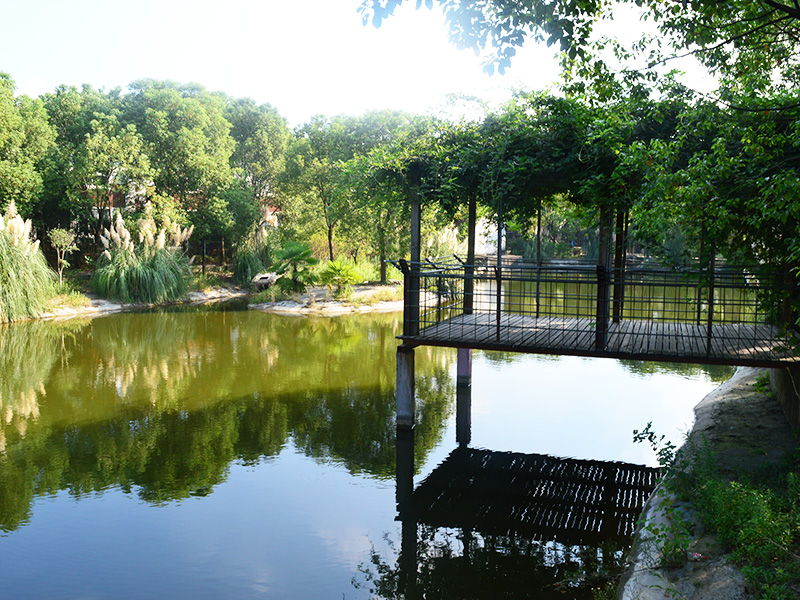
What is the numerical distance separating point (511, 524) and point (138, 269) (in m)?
18.6

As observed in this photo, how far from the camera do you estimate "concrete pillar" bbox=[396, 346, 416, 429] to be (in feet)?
29.0

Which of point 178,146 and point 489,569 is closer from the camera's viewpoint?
point 489,569

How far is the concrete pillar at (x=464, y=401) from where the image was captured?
941cm

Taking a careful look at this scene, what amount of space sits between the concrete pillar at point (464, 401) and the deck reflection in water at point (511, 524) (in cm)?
45

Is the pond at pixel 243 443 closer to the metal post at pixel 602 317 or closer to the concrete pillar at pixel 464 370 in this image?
the concrete pillar at pixel 464 370

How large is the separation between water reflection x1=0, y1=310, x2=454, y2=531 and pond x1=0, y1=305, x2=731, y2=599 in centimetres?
4

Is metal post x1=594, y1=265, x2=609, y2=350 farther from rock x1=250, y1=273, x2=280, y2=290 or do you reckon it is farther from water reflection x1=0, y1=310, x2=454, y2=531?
rock x1=250, y1=273, x2=280, y2=290

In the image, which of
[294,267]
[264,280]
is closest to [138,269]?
[294,267]

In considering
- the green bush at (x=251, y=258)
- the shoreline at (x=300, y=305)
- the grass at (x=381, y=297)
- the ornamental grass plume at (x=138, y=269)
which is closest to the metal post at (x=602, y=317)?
the shoreline at (x=300, y=305)

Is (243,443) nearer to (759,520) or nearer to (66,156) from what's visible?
(759,520)

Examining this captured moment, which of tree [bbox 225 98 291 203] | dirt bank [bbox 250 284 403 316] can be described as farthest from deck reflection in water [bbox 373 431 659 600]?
tree [bbox 225 98 291 203]

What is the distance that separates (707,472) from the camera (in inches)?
223

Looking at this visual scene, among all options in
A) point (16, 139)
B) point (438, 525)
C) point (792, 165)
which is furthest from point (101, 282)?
point (792, 165)

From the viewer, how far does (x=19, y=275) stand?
59.4ft
